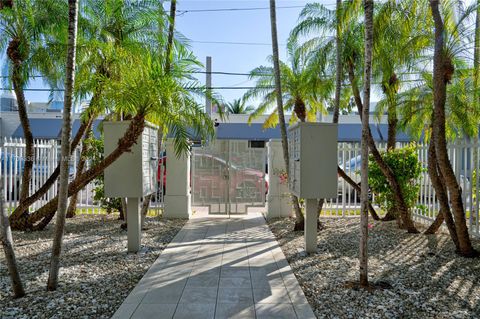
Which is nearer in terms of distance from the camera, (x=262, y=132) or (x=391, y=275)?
(x=391, y=275)

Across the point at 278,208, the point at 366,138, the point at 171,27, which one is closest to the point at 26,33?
the point at 171,27

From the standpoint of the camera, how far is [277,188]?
1023cm

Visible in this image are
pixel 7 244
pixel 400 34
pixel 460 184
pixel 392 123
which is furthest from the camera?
pixel 392 123

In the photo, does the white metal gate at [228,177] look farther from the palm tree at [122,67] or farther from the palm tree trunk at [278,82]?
the palm tree at [122,67]

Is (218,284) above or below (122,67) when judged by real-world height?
below

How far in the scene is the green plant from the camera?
8.52 m

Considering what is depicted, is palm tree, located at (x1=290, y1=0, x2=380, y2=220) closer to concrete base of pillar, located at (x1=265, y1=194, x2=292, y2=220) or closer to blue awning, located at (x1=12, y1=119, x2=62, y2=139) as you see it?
concrete base of pillar, located at (x1=265, y1=194, x2=292, y2=220)

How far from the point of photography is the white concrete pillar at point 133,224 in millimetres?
6527

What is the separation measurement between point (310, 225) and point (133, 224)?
2.87 metres

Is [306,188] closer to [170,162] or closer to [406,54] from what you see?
[406,54]

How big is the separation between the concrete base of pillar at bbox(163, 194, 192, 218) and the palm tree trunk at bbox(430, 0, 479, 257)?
5.98 metres

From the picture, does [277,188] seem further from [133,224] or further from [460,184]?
[133,224]

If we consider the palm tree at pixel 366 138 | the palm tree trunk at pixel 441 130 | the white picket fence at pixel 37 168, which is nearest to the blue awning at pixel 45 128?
the white picket fence at pixel 37 168

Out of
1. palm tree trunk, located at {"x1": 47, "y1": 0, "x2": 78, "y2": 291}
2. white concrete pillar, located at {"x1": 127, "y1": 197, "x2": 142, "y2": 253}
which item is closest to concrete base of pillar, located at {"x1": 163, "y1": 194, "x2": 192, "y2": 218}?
white concrete pillar, located at {"x1": 127, "y1": 197, "x2": 142, "y2": 253}
